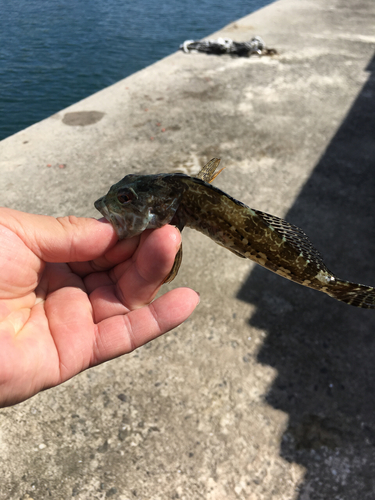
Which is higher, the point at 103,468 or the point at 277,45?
the point at 277,45

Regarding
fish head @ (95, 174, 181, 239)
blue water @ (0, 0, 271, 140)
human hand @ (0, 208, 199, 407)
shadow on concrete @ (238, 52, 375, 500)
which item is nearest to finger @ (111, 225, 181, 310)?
human hand @ (0, 208, 199, 407)

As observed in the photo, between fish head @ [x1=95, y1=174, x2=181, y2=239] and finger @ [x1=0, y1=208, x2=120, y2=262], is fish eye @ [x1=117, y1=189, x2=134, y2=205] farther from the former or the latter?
finger @ [x1=0, y1=208, x2=120, y2=262]

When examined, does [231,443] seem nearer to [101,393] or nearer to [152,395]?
[152,395]

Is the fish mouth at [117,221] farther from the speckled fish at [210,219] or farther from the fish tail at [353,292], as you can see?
the fish tail at [353,292]

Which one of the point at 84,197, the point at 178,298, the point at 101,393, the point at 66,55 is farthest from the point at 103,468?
the point at 66,55

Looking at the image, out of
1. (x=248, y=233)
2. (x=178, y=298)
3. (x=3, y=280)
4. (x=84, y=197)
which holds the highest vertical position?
(x=248, y=233)

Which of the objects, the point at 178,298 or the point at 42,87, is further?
the point at 42,87

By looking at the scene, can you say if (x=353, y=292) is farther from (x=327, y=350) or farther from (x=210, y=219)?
(x=327, y=350)

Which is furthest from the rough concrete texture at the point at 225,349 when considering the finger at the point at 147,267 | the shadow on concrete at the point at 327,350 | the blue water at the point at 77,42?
the blue water at the point at 77,42

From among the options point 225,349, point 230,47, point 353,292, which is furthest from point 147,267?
point 230,47

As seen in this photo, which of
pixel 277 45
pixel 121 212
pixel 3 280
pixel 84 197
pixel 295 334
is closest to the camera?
pixel 3 280
